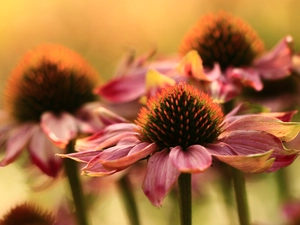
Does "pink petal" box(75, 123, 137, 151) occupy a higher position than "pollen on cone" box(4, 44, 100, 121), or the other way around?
"pollen on cone" box(4, 44, 100, 121)

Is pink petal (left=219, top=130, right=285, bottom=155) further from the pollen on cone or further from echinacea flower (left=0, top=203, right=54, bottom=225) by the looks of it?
the pollen on cone

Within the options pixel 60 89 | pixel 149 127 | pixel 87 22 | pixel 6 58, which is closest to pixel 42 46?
pixel 60 89

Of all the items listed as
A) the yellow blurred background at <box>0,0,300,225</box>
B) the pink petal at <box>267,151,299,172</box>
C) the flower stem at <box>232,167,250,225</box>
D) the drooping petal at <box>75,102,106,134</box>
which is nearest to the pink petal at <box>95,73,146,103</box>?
the drooping petal at <box>75,102,106,134</box>

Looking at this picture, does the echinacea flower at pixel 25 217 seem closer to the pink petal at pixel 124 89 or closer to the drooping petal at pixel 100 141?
the drooping petal at pixel 100 141

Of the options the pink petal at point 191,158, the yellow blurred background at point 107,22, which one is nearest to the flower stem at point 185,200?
the pink petal at point 191,158

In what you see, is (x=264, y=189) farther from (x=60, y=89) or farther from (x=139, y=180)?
(x=60, y=89)

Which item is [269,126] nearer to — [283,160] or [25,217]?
[283,160]

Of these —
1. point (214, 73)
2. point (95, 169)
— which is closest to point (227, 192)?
point (214, 73)
